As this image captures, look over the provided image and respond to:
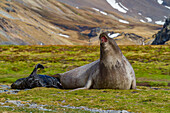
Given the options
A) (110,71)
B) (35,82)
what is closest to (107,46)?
(110,71)

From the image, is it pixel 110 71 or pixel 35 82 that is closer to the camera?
pixel 110 71

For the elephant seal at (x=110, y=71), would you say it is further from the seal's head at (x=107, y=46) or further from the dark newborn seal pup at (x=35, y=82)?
the dark newborn seal pup at (x=35, y=82)

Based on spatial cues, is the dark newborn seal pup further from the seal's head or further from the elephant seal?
the seal's head

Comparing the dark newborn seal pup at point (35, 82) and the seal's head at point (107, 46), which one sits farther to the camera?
the dark newborn seal pup at point (35, 82)

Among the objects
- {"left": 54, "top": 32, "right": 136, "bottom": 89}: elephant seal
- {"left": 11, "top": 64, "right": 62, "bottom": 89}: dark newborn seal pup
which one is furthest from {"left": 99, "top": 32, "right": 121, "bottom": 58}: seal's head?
{"left": 11, "top": 64, "right": 62, "bottom": 89}: dark newborn seal pup

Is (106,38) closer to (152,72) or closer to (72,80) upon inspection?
(72,80)

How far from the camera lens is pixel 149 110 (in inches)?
404

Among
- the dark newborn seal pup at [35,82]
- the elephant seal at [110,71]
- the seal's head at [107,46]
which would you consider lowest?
the dark newborn seal pup at [35,82]

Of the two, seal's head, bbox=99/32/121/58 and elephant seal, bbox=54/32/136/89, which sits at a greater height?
seal's head, bbox=99/32/121/58

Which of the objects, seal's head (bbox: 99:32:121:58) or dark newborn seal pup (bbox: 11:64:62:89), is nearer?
seal's head (bbox: 99:32:121:58)

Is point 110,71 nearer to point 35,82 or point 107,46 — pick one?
point 107,46

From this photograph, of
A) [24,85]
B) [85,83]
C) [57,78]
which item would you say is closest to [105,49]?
[85,83]

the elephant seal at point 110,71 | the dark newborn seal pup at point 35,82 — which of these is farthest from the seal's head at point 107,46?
the dark newborn seal pup at point 35,82

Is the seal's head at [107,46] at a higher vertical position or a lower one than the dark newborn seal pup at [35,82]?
higher
